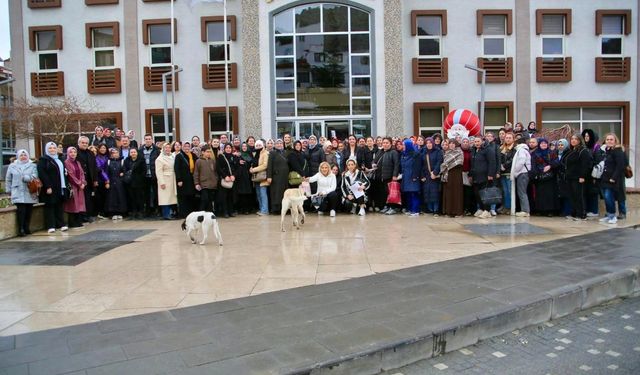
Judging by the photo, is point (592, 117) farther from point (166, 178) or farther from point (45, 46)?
point (45, 46)

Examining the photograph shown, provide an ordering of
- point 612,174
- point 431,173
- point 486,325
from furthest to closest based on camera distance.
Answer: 1. point 431,173
2. point 612,174
3. point 486,325

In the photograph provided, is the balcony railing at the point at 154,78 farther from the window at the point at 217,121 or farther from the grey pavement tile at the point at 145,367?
the grey pavement tile at the point at 145,367

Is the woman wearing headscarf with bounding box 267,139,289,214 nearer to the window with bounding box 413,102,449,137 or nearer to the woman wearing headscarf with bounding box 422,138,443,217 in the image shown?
the woman wearing headscarf with bounding box 422,138,443,217

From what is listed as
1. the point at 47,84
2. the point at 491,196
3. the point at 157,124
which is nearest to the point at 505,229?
the point at 491,196

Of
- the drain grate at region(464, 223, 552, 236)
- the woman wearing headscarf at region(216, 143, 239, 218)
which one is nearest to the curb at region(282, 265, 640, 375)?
the drain grate at region(464, 223, 552, 236)

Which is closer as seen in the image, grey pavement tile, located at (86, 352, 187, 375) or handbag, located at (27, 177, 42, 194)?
grey pavement tile, located at (86, 352, 187, 375)

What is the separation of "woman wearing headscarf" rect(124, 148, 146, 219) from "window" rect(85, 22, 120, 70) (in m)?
11.7

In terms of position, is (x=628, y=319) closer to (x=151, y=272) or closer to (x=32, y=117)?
(x=151, y=272)

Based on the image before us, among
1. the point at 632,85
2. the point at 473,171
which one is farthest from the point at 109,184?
the point at 632,85

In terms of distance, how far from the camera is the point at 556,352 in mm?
4867

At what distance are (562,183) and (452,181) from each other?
2.53 meters

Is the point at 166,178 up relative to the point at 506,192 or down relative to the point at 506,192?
up

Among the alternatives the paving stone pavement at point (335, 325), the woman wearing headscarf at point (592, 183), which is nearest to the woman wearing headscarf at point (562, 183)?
the woman wearing headscarf at point (592, 183)

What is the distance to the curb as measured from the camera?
434 centimetres
